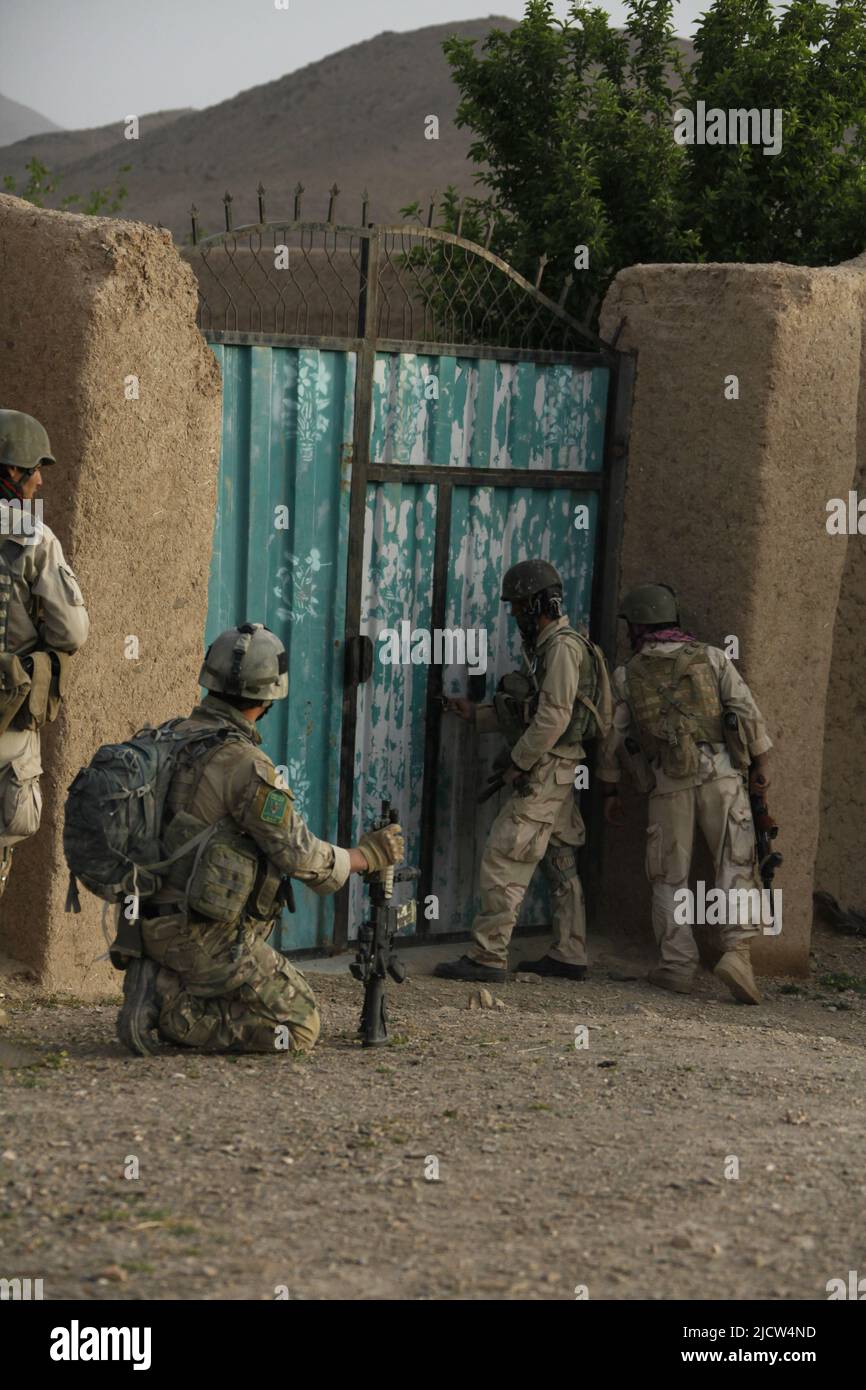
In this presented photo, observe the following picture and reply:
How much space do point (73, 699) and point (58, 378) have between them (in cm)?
102

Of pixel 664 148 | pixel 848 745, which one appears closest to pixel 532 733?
pixel 848 745

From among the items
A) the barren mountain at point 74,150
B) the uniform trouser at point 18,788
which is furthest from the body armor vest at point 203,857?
the barren mountain at point 74,150

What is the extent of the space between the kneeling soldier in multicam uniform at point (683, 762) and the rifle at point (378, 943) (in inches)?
73.7

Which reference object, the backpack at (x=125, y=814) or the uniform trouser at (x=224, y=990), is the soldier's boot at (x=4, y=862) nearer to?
the backpack at (x=125, y=814)

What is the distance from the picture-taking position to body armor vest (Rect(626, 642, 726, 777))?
6.57 m

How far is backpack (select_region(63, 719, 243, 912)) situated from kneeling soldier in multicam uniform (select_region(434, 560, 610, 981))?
6.60 ft

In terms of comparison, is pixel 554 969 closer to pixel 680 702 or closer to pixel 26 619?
pixel 680 702

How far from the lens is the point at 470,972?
6496 millimetres

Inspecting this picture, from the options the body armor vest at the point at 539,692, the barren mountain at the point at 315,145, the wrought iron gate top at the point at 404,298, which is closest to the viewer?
the wrought iron gate top at the point at 404,298

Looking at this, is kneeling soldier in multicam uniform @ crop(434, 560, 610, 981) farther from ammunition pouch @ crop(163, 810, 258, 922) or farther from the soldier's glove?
ammunition pouch @ crop(163, 810, 258, 922)

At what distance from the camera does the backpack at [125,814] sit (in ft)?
14.9

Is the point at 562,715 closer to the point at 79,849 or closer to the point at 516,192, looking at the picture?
the point at 79,849

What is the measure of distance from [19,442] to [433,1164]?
235 centimetres

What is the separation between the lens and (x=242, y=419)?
19.5ft
